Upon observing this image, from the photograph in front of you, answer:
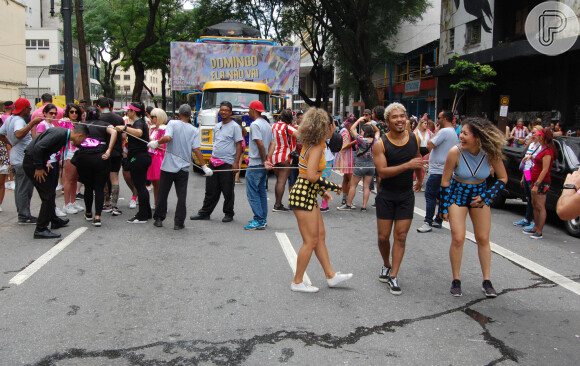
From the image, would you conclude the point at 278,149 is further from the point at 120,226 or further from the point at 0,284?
the point at 0,284

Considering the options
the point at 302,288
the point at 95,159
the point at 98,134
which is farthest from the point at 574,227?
the point at 98,134

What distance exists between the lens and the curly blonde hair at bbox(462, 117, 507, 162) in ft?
16.2

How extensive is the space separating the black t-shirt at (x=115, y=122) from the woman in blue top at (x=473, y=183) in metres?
5.60

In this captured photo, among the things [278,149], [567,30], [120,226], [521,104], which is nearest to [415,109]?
[521,104]

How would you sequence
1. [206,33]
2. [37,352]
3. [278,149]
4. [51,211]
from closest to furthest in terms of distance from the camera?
[37,352] < [51,211] < [278,149] < [206,33]

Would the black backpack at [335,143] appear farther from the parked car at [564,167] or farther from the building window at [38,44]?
the building window at [38,44]

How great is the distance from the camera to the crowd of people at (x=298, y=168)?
5070 mm

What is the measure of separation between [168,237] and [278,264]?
2.04m

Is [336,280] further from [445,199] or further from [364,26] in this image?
[364,26]

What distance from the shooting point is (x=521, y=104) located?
2184 cm

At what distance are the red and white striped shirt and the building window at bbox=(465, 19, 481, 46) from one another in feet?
57.3

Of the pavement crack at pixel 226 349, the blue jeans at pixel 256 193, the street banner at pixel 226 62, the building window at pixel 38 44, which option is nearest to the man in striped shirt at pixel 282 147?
the blue jeans at pixel 256 193

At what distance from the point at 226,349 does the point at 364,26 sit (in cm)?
1992

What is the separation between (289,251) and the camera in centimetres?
678
